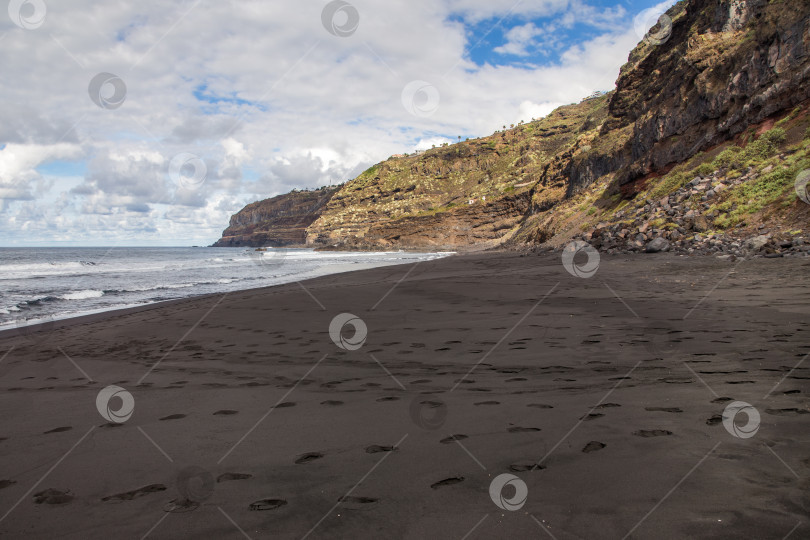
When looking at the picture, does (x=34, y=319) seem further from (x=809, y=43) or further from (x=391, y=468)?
(x=809, y=43)

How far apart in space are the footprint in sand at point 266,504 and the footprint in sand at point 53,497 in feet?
4.01

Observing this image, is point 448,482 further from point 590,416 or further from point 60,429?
point 60,429

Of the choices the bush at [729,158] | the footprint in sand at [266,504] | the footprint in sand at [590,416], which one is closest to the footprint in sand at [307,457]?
the footprint in sand at [266,504]

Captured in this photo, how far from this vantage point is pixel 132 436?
3604mm

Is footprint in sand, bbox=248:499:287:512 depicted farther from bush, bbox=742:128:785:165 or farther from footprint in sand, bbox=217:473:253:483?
bush, bbox=742:128:785:165

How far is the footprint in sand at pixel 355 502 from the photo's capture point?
2391 mm

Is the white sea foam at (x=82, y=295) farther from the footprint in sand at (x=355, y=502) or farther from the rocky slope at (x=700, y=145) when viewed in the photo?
the rocky slope at (x=700, y=145)

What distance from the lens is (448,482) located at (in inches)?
101

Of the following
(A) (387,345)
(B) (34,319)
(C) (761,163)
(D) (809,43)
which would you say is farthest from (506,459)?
(D) (809,43)

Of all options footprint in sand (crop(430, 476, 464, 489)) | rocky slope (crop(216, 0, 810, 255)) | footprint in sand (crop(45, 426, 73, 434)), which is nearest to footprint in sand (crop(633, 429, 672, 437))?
footprint in sand (crop(430, 476, 464, 489))

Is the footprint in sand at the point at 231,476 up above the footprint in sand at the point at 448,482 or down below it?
above

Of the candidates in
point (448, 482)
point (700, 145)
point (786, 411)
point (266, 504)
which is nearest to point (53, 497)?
point (266, 504)

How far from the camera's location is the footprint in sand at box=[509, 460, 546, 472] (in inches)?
104

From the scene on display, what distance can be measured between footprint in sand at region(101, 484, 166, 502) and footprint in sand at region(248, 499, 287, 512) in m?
0.67
